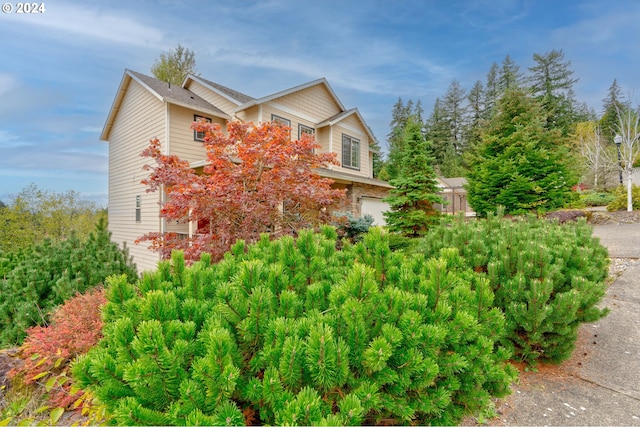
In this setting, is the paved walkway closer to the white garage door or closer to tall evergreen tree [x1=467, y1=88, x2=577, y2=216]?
tall evergreen tree [x1=467, y1=88, x2=577, y2=216]

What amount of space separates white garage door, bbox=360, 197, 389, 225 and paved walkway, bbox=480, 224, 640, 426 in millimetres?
9445

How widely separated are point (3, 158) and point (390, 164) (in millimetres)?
27666

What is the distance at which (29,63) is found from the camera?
25.5ft

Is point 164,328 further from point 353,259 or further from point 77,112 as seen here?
point 77,112

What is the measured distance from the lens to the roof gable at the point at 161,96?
1088cm

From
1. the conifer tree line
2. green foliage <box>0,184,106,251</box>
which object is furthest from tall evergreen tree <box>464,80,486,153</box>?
green foliage <box>0,184,106,251</box>

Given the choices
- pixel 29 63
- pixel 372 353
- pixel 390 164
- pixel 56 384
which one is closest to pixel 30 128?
pixel 29 63

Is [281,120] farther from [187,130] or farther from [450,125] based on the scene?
[450,125]

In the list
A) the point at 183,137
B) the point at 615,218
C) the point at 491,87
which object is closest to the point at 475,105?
the point at 491,87

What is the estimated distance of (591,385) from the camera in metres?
3.11

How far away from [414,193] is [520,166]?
4.66 meters

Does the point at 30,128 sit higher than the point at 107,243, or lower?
higher

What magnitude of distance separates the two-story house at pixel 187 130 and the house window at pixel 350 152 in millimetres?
28

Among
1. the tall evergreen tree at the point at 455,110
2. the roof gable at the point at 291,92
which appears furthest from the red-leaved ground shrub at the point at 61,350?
the tall evergreen tree at the point at 455,110
